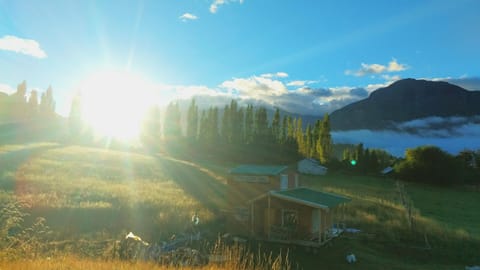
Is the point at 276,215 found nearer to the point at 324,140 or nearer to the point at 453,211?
the point at 453,211

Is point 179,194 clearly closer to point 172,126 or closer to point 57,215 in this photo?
point 57,215

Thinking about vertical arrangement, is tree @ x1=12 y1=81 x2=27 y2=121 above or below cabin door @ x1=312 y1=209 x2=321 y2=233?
above

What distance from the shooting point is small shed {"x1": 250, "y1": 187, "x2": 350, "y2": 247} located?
2277 cm

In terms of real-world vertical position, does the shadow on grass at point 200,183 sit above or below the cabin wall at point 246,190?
below

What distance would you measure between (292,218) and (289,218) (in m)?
0.25

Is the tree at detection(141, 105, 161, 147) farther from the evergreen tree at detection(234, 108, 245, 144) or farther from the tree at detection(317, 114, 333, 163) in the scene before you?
the tree at detection(317, 114, 333, 163)

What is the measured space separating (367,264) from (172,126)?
3387 inches

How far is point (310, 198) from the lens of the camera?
2448cm

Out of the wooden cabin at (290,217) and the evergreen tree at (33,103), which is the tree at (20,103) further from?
the wooden cabin at (290,217)

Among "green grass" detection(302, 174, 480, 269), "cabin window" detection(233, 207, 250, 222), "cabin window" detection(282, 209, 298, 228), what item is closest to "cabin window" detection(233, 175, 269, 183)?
"cabin window" detection(233, 207, 250, 222)

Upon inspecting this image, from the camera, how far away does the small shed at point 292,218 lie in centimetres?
2277

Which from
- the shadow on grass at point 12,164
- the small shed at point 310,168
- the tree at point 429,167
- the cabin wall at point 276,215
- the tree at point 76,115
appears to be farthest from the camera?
the tree at point 76,115

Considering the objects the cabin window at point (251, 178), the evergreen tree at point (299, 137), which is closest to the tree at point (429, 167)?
the evergreen tree at point (299, 137)

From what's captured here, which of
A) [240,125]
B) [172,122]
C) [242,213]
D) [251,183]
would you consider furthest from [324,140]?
[242,213]
